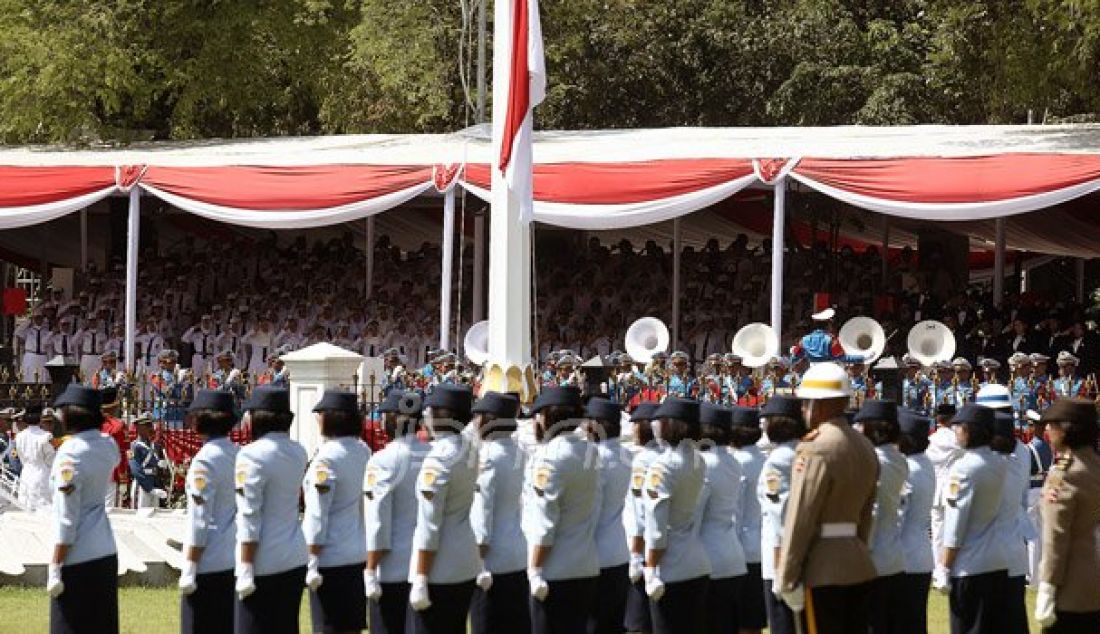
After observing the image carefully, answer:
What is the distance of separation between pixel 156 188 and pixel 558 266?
4.81 metres

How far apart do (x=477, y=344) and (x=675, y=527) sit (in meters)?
10.7

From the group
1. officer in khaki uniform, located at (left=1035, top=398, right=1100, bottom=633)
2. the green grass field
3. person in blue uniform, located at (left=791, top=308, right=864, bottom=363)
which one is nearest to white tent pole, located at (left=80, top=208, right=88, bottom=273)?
person in blue uniform, located at (left=791, top=308, right=864, bottom=363)

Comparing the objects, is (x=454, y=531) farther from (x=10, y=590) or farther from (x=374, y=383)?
(x=374, y=383)

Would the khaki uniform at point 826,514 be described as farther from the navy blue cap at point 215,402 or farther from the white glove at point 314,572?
the navy blue cap at point 215,402

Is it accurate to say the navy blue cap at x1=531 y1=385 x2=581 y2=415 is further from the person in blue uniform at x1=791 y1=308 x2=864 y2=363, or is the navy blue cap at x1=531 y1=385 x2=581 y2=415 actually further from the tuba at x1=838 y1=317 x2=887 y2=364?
Answer: the tuba at x1=838 y1=317 x2=887 y2=364

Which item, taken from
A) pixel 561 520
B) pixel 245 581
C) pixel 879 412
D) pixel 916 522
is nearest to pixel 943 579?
pixel 916 522

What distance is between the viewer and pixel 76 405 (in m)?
11.5

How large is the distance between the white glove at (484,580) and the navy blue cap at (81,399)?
2056 mm

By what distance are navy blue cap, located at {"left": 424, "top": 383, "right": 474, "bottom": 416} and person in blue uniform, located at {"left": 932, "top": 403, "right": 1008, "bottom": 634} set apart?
8.33ft

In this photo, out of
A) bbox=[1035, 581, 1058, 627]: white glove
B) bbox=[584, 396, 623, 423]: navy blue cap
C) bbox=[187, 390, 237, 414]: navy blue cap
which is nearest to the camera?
bbox=[1035, 581, 1058, 627]: white glove

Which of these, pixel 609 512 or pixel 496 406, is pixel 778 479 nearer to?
pixel 609 512

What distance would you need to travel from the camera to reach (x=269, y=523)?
1105 centimetres

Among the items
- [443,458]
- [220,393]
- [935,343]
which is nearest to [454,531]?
[443,458]

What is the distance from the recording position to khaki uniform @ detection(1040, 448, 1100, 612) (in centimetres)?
998
